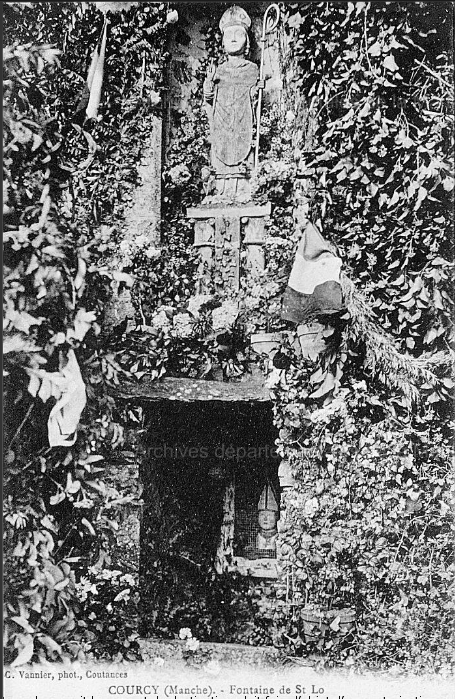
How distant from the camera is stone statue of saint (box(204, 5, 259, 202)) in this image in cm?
289

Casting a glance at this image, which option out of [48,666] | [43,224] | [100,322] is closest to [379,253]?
[100,322]

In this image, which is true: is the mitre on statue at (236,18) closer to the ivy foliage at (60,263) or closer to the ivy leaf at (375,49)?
the ivy foliage at (60,263)

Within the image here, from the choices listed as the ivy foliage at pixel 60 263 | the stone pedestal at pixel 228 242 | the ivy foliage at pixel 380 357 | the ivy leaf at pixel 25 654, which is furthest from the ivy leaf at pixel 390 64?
the ivy leaf at pixel 25 654

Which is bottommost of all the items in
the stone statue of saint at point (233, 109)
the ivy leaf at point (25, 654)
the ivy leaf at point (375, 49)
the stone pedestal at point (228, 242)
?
the ivy leaf at point (25, 654)

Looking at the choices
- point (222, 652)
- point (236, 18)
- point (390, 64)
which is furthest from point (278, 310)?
point (222, 652)

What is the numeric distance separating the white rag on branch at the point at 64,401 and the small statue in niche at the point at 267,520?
2.75 ft

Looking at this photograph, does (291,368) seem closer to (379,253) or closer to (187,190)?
(379,253)

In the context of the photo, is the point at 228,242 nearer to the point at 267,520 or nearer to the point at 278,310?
the point at 278,310

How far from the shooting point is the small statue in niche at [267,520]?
113 inches

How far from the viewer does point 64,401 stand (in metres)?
2.94

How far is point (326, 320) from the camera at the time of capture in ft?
9.35

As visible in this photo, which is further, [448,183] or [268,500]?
[268,500]

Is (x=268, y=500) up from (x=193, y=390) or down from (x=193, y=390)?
down

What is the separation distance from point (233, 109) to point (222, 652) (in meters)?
2.24
